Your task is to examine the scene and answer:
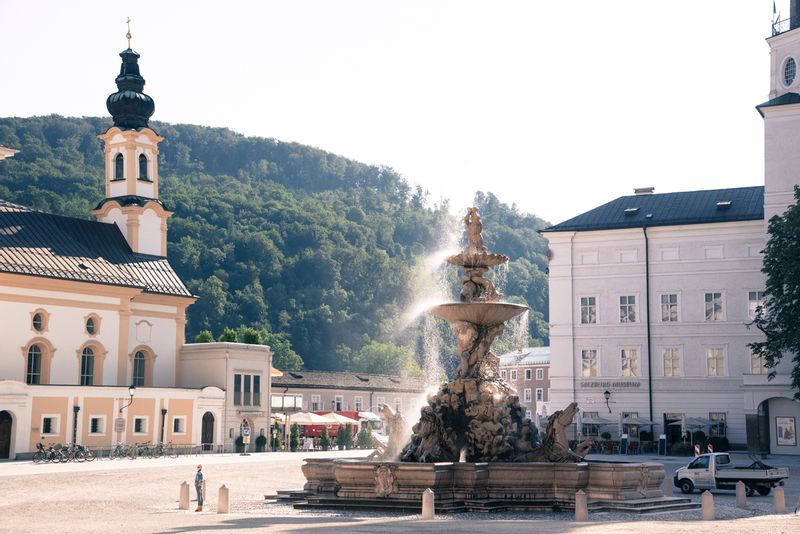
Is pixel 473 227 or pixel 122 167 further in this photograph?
pixel 122 167

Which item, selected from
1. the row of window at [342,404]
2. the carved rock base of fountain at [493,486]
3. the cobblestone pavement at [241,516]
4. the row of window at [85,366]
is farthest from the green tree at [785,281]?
the row of window at [342,404]

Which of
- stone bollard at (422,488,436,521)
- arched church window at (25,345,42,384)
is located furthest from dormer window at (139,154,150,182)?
stone bollard at (422,488,436,521)

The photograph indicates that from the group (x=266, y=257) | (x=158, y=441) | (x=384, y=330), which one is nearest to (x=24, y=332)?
(x=158, y=441)

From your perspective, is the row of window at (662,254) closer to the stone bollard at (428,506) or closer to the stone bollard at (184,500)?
the stone bollard at (184,500)

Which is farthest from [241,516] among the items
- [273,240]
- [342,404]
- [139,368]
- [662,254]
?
[273,240]

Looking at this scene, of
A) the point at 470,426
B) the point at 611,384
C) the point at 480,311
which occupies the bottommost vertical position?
the point at 470,426

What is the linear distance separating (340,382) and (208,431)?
26.0m

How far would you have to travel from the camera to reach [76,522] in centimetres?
2067

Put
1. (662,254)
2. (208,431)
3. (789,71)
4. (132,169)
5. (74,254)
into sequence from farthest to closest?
(132,169)
(208,431)
(74,254)
(662,254)
(789,71)

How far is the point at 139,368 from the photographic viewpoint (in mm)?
62250

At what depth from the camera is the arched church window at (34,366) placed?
182 ft

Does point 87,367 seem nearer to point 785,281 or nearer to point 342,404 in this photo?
point 342,404

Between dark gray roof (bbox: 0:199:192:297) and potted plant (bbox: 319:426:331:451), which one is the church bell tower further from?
potted plant (bbox: 319:426:331:451)

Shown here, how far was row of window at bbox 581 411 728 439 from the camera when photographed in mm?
53906
